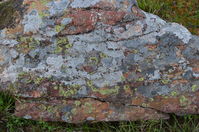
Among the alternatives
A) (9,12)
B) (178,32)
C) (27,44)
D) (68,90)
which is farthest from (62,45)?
(178,32)

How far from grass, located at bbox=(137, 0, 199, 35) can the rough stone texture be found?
0.90m

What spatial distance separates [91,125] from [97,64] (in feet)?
2.90

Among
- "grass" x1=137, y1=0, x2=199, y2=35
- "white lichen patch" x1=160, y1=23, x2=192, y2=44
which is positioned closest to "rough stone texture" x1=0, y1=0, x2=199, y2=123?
"white lichen patch" x1=160, y1=23, x2=192, y2=44

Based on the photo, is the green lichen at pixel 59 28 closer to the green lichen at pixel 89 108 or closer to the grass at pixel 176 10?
the green lichen at pixel 89 108

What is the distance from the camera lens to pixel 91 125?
523cm

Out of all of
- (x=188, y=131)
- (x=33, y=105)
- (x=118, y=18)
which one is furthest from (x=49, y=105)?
(x=188, y=131)

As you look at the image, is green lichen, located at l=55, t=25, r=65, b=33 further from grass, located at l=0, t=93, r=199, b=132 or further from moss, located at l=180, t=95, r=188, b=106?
moss, located at l=180, t=95, r=188, b=106

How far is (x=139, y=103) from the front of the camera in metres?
5.01

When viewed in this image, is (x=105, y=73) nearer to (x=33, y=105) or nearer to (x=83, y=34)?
(x=83, y=34)

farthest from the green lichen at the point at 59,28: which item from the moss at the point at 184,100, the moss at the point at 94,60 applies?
the moss at the point at 184,100

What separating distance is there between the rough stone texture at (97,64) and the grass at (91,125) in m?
0.14

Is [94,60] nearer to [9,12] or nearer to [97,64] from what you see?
[97,64]

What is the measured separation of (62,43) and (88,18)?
0.51 metres

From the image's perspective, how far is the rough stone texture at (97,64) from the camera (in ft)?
16.5
